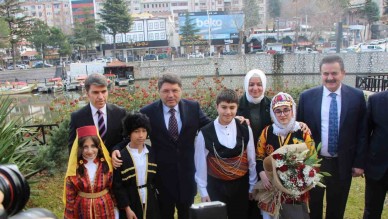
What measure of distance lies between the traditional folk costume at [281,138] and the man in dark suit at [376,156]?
62cm

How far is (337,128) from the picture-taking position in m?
2.84

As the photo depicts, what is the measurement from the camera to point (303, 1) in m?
52.0

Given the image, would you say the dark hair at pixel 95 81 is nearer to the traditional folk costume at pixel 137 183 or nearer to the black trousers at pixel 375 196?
the traditional folk costume at pixel 137 183

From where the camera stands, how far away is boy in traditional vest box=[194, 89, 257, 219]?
8.53ft

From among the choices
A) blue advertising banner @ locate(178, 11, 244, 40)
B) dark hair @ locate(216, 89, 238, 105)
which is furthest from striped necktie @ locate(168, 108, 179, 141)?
blue advertising banner @ locate(178, 11, 244, 40)

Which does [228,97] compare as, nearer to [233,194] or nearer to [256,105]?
[256,105]

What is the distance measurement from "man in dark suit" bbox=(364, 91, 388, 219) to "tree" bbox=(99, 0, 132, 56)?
43179 mm

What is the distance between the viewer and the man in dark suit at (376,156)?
2703 millimetres

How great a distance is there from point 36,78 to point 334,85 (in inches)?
1407

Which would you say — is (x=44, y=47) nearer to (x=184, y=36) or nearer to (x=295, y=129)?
(x=184, y=36)

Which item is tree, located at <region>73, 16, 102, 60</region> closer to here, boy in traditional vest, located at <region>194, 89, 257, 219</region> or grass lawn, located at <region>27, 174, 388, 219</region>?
grass lawn, located at <region>27, 174, 388, 219</region>

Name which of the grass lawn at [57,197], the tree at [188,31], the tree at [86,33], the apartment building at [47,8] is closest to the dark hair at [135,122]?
the grass lawn at [57,197]

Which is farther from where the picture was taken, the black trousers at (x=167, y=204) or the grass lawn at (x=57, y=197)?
the grass lawn at (x=57, y=197)

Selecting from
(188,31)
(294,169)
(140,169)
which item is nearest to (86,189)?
(140,169)
